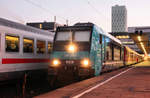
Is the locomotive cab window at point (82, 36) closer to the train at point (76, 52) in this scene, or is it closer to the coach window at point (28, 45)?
the train at point (76, 52)

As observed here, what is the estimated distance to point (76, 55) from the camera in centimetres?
1227

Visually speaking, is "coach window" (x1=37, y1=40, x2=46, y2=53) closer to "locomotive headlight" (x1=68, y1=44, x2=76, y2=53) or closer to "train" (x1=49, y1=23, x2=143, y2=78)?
"train" (x1=49, y1=23, x2=143, y2=78)

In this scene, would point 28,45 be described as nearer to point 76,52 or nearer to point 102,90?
point 76,52

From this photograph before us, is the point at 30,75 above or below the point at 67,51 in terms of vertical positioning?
below

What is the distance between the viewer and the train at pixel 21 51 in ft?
36.4

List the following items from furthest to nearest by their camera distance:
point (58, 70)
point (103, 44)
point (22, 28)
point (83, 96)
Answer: point (103, 44)
point (22, 28)
point (58, 70)
point (83, 96)

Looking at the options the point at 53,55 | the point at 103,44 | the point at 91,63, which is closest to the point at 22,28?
the point at 53,55

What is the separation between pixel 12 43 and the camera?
38.5 ft

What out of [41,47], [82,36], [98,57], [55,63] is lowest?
[55,63]

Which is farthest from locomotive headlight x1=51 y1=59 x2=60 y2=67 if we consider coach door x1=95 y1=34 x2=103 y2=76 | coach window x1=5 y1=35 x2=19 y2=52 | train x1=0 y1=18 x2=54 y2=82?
coach door x1=95 y1=34 x2=103 y2=76

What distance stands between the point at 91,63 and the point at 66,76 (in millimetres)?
1412

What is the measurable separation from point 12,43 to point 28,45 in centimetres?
162

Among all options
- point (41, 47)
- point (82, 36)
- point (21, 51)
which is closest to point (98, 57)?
point (82, 36)

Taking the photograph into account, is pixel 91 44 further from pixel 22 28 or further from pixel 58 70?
pixel 22 28
